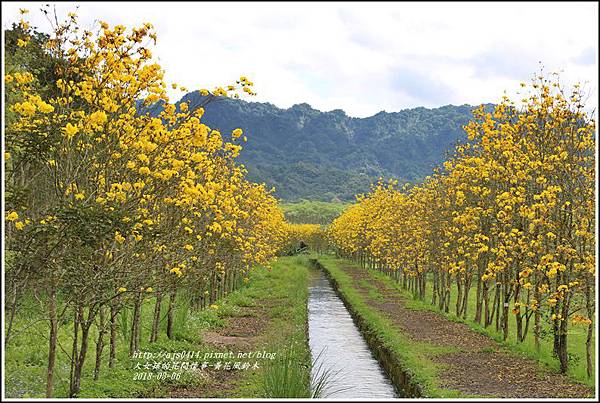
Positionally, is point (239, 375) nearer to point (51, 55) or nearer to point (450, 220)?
point (51, 55)

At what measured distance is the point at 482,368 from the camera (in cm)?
1608

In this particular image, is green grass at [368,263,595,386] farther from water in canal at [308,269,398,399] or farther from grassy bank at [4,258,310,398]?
grassy bank at [4,258,310,398]

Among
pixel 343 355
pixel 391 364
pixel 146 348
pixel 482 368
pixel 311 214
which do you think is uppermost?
pixel 311 214

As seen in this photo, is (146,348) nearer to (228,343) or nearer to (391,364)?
(228,343)

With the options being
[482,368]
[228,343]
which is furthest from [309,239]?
[482,368]

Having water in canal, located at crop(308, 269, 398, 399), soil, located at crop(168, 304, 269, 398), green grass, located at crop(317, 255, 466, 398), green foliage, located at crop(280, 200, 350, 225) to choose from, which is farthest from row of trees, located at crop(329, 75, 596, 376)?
green foliage, located at crop(280, 200, 350, 225)

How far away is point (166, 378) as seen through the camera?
14219 millimetres

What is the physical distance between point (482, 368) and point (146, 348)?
9113 mm

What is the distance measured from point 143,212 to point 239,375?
7034 millimetres

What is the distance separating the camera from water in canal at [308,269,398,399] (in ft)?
53.3

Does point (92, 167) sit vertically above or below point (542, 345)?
above

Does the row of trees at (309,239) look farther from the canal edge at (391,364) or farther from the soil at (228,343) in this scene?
the canal edge at (391,364)

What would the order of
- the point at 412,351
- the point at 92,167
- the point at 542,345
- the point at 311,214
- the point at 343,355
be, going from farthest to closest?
the point at 311,214 → the point at 343,355 → the point at 542,345 → the point at 412,351 → the point at 92,167

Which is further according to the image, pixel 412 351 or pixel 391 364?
pixel 412 351
